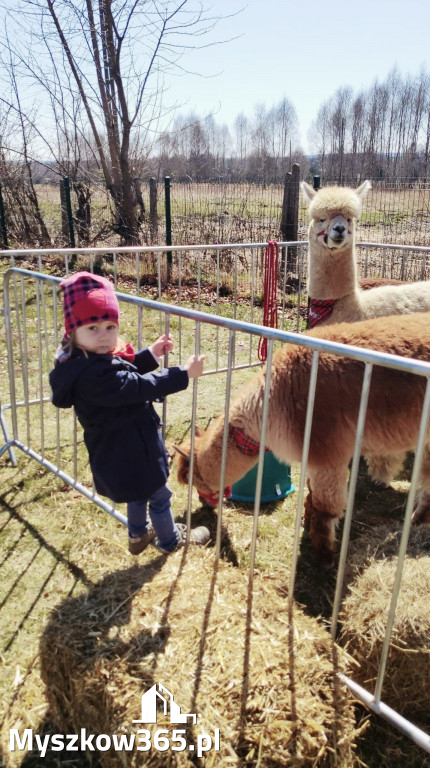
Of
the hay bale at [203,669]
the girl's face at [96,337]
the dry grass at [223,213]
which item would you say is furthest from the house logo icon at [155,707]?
A: the dry grass at [223,213]

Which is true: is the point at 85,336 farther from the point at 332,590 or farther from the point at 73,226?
the point at 73,226

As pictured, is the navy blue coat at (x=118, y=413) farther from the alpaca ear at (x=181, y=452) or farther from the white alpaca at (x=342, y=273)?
the white alpaca at (x=342, y=273)

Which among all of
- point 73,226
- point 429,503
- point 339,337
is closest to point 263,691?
point 339,337

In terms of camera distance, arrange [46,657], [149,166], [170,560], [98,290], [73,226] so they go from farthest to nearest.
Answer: [149,166] → [73,226] → [170,560] → [98,290] → [46,657]

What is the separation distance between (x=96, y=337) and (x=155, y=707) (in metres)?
1.41

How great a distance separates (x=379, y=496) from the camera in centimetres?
395

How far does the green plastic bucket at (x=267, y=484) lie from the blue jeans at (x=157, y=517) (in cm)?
105

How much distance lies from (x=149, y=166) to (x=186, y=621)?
12.8 meters

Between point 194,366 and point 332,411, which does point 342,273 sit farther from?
point 194,366

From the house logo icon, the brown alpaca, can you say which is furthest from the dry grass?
the house logo icon

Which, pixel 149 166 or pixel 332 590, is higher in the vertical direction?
pixel 149 166

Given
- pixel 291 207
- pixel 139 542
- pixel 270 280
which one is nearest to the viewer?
pixel 139 542

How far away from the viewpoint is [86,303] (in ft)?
7.14

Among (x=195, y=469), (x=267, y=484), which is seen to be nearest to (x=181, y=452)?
(x=195, y=469)
